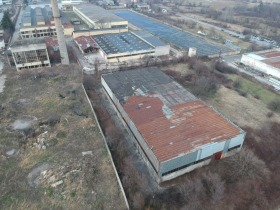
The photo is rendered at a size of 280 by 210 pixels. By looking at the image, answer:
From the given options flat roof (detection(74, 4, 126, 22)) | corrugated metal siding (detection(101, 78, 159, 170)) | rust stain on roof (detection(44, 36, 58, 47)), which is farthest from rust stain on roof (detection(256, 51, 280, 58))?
rust stain on roof (detection(44, 36, 58, 47))

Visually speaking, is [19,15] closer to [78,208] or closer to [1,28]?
[1,28]

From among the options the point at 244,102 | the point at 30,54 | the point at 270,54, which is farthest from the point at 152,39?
the point at 244,102

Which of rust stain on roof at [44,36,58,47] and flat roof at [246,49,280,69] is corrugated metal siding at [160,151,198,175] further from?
rust stain on roof at [44,36,58,47]

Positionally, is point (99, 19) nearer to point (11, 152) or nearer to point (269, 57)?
point (269, 57)

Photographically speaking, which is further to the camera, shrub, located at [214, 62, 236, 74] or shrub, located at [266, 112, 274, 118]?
shrub, located at [214, 62, 236, 74]

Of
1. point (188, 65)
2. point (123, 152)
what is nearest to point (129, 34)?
point (188, 65)

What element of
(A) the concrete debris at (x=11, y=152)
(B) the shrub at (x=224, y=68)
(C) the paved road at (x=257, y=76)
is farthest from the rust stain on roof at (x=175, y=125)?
(C) the paved road at (x=257, y=76)

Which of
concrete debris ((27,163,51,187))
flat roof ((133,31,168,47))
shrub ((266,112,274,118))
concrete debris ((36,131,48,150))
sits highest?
flat roof ((133,31,168,47))
